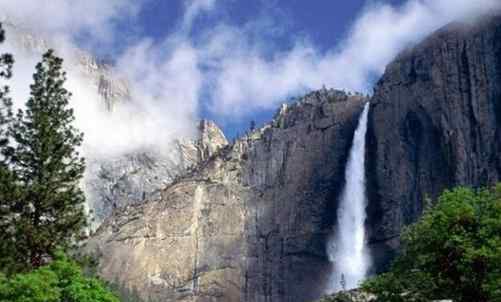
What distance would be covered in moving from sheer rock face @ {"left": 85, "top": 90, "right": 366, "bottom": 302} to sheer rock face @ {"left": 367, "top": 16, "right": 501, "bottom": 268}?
10561mm

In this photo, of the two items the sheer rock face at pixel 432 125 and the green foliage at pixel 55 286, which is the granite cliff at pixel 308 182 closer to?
the sheer rock face at pixel 432 125

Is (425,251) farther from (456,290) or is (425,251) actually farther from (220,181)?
(220,181)

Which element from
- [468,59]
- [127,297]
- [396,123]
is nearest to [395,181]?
[396,123]

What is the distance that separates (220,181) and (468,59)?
56850mm

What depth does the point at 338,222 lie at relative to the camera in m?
118

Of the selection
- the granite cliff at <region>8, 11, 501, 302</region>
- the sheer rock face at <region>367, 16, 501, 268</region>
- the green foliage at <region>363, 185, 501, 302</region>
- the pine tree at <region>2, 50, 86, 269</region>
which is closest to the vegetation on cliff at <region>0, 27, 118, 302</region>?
the pine tree at <region>2, 50, 86, 269</region>

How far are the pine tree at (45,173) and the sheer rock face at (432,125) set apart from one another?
66822 mm

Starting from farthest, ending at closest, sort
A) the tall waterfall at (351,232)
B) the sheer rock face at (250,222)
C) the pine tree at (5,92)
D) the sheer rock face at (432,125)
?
the sheer rock face at (250,222) < the tall waterfall at (351,232) < the sheer rock face at (432,125) < the pine tree at (5,92)

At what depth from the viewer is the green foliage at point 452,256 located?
28906 millimetres

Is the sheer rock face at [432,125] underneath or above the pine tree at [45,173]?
above

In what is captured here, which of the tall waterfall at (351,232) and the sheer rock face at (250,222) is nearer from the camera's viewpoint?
the tall waterfall at (351,232)

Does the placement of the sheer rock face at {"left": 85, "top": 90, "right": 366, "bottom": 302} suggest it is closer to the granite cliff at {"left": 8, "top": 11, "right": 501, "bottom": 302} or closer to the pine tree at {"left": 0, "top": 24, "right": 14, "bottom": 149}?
the granite cliff at {"left": 8, "top": 11, "right": 501, "bottom": 302}

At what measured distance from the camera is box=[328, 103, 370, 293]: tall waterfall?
11244 cm

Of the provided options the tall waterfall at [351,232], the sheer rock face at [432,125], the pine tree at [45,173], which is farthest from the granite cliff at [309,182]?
the pine tree at [45,173]
